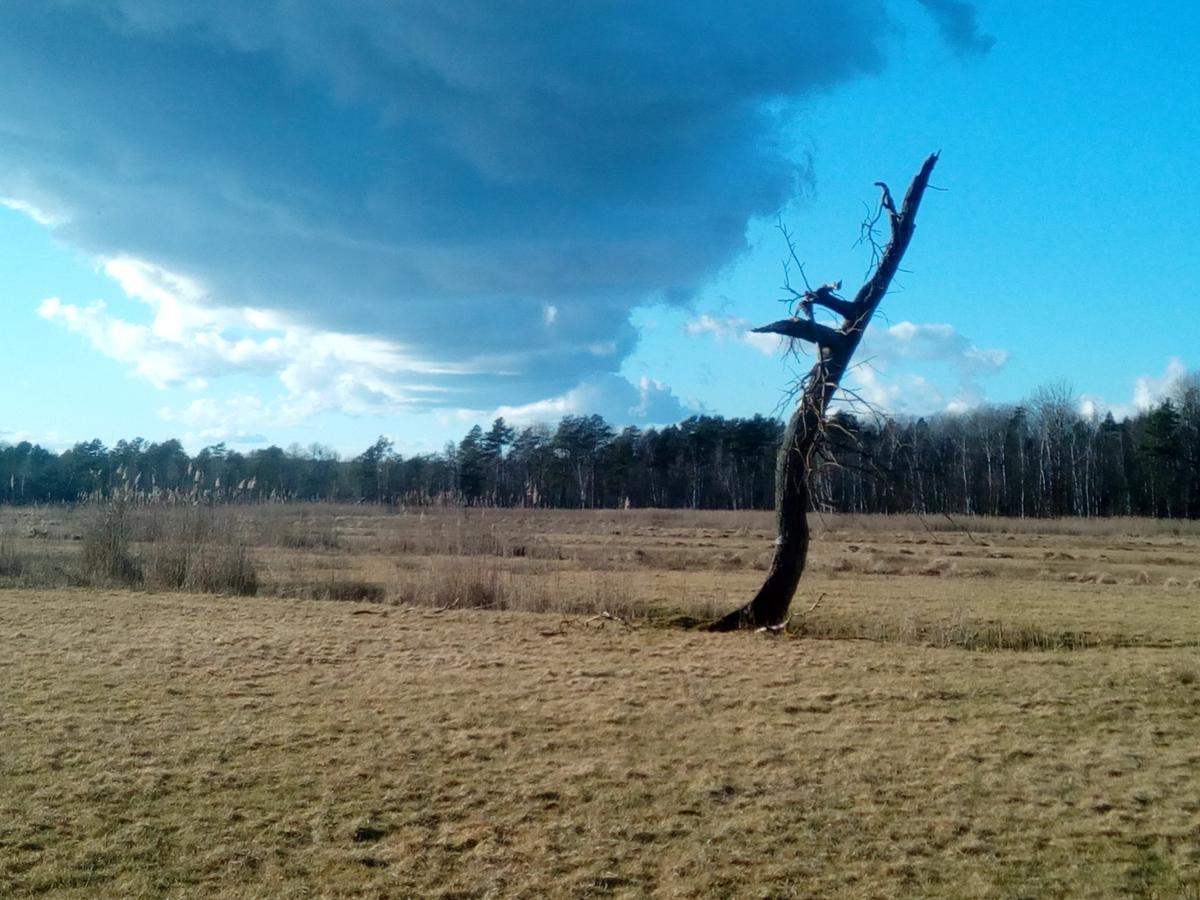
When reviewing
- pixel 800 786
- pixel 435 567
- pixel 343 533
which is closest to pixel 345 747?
pixel 800 786

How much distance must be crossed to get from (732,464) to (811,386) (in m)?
56.6

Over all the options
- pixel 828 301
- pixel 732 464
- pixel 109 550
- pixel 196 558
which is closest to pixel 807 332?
pixel 828 301

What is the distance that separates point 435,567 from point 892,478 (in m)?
9.39

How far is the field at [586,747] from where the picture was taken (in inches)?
187

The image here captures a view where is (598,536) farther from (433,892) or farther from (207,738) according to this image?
(433,892)

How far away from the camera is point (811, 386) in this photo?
12.3m

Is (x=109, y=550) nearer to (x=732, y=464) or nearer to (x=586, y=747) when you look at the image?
(x=586, y=747)

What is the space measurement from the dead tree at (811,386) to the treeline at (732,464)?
40.1m

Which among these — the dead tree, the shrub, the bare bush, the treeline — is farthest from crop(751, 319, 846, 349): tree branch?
the treeline

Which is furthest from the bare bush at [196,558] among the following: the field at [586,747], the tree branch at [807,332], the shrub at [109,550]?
the tree branch at [807,332]

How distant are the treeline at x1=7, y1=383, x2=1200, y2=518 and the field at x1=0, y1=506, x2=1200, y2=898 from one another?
1530 inches

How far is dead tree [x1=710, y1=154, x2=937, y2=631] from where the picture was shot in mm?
12102

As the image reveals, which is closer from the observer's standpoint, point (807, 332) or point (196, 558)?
point (807, 332)

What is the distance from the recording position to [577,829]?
5273mm
